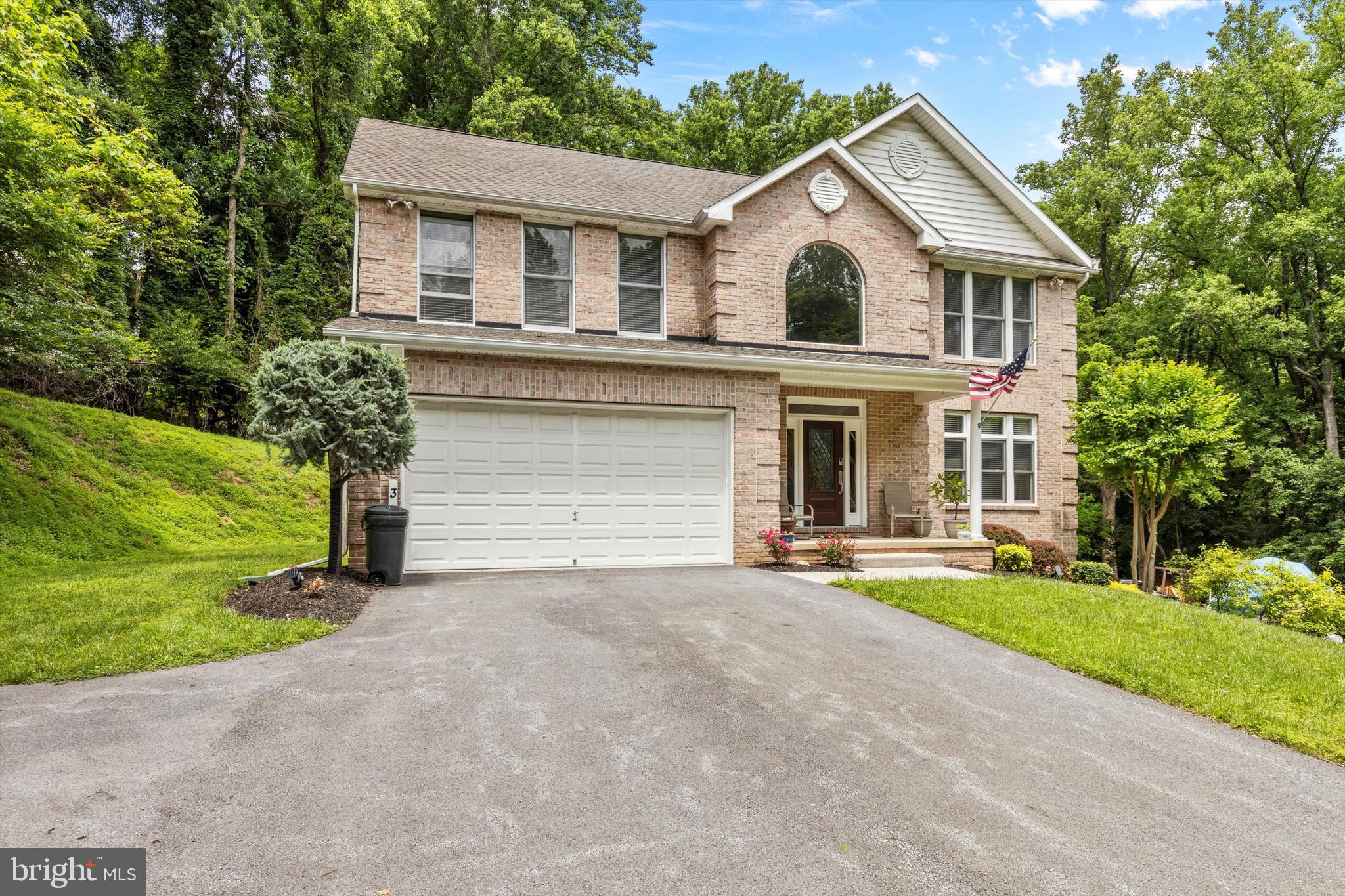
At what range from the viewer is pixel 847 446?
14.5 meters

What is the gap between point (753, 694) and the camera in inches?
204

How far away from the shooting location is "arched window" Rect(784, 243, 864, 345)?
13375 millimetres

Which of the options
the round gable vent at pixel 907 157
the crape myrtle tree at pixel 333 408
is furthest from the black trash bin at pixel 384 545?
the round gable vent at pixel 907 157

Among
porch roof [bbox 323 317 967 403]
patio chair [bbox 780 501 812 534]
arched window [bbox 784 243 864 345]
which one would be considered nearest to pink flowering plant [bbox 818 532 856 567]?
patio chair [bbox 780 501 812 534]

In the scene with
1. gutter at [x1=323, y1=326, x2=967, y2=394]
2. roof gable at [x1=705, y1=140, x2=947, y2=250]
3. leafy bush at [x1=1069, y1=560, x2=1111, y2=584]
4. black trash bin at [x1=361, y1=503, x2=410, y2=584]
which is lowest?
leafy bush at [x1=1069, y1=560, x2=1111, y2=584]

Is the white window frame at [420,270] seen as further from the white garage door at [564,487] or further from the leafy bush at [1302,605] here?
the leafy bush at [1302,605]

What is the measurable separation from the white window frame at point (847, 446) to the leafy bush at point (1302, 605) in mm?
6380

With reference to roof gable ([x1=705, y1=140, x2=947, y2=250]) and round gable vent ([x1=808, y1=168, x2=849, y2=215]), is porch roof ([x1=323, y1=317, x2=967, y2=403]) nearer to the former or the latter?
roof gable ([x1=705, y1=140, x2=947, y2=250])

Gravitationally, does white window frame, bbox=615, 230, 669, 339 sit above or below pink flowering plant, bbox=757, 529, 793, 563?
above

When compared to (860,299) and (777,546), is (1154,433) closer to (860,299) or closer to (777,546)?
(860,299)

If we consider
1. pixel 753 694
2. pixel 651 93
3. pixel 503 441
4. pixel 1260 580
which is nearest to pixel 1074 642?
pixel 753 694

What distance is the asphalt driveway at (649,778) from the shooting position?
9.90ft

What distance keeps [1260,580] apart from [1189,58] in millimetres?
21307

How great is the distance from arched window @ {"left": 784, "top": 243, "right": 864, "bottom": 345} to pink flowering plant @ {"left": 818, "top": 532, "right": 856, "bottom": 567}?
3.97 m
